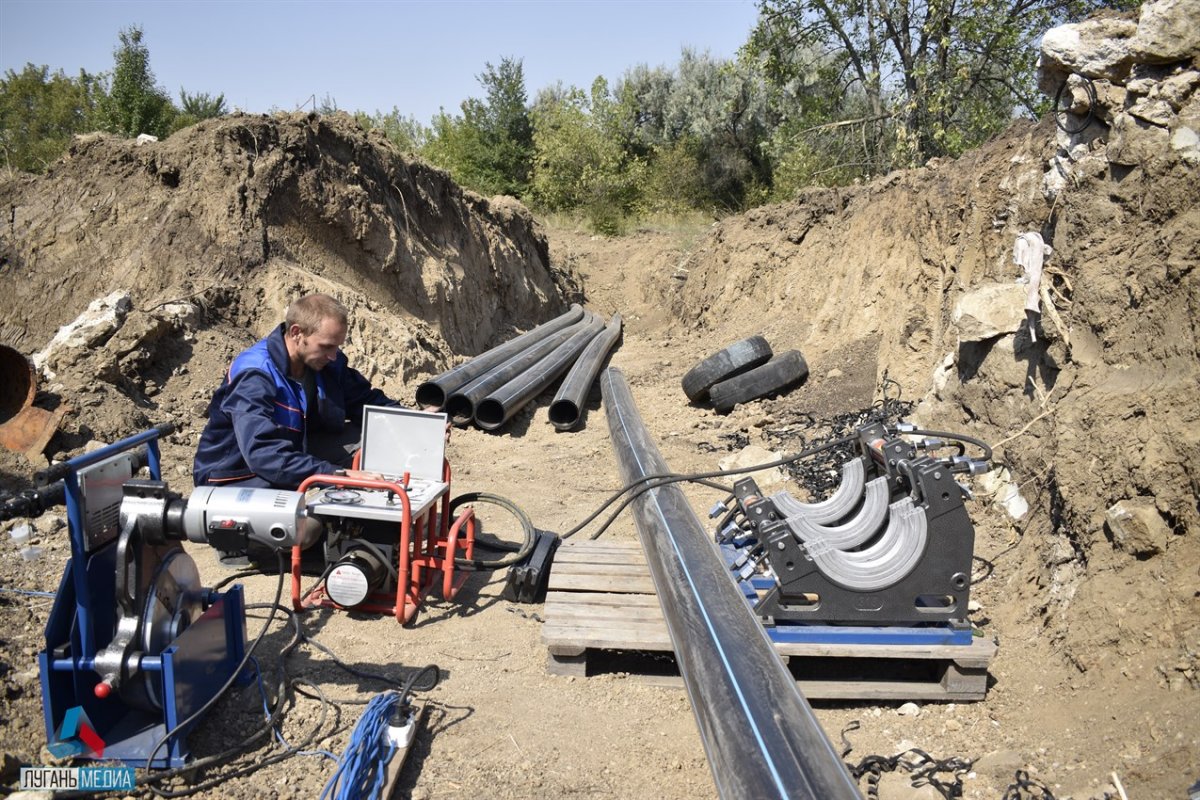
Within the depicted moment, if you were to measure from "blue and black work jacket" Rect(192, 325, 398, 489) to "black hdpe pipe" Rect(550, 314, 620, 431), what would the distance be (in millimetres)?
4117

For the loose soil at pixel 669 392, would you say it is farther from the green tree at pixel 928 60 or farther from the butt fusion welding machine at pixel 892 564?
the green tree at pixel 928 60

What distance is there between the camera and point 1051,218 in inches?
205

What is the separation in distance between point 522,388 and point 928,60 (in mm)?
13054

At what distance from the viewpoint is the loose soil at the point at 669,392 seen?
3.08 meters

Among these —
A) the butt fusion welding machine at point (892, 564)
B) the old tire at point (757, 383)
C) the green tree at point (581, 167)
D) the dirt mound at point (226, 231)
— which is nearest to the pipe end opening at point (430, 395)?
the dirt mound at point (226, 231)

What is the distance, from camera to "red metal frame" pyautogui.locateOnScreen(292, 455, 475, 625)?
3.84 m

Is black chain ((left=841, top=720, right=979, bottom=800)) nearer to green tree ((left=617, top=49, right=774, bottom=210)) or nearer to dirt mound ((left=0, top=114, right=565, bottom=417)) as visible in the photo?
dirt mound ((left=0, top=114, right=565, bottom=417))

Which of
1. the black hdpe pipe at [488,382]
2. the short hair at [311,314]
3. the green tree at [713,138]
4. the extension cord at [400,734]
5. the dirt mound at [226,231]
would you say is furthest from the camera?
the green tree at [713,138]

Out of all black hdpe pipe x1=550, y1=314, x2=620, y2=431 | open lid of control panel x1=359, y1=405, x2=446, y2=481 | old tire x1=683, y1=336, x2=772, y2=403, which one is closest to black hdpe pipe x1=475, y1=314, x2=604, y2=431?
black hdpe pipe x1=550, y1=314, x2=620, y2=431

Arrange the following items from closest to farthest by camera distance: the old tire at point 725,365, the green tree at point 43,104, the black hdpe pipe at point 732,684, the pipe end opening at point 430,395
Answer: the black hdpe pipe at point 732,684 → the pipe end opening at point 430,395 → the old tire at point 725,365 → the green tree at point 43,104

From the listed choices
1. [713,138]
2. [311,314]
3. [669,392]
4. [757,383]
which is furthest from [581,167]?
[311,314]

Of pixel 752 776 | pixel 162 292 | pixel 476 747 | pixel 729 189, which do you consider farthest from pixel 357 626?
pixel 729 189

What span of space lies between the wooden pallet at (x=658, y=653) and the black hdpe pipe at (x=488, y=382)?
4.03 meters

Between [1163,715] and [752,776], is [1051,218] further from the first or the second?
[752,776]
